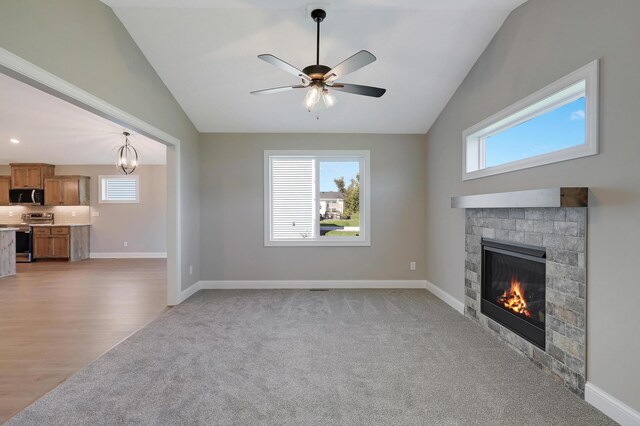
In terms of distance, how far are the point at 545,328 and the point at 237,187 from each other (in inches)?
169

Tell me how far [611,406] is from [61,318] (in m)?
5.26

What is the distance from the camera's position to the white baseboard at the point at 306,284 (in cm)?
499

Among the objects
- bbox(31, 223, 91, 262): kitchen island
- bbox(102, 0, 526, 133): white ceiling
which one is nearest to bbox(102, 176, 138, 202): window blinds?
bbox(31, 223, 91, 262): kitchen island

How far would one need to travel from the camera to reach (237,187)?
16.4 ft

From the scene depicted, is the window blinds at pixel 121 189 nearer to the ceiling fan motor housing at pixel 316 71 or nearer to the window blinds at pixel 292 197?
the window blinds at pixel 292 197

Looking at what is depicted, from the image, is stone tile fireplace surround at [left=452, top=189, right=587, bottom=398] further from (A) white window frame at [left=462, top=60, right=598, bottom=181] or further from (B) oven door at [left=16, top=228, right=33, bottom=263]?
(B) oven door at [left=16, top=228, right=33, bottom=263]

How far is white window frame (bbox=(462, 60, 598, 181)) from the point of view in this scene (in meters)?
2.05

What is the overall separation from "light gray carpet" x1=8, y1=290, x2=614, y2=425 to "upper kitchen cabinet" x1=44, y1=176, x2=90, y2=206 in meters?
6.46

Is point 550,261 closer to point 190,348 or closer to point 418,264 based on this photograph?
point 418,264

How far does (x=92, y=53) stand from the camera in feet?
8.55

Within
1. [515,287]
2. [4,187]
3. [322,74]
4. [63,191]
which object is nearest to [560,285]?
[515,287]

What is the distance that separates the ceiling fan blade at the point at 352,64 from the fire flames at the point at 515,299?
2.42 metres

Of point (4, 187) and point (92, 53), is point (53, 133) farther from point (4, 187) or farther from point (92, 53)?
point (92, 53)

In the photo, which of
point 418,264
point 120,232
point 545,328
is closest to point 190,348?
point 545,328
